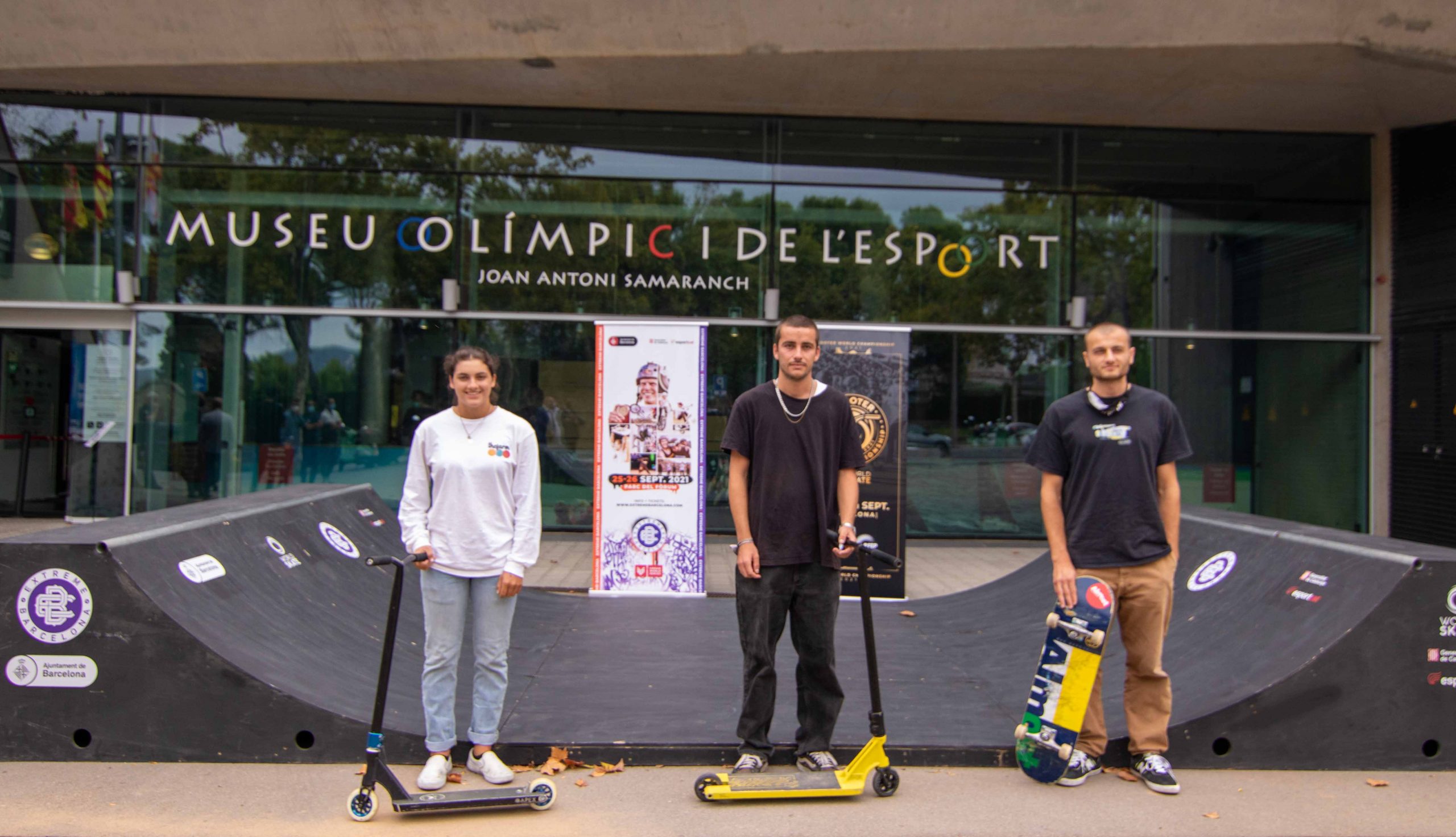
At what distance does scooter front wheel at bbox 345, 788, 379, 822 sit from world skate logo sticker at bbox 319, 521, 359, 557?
3.19 meters

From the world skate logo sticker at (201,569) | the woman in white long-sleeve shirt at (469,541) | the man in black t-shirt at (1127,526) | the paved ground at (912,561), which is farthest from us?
the paved ground at (912,561)

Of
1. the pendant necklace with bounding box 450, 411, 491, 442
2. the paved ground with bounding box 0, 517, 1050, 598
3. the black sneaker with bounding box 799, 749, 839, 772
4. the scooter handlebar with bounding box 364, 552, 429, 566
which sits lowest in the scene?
the paved ground with bounding box 0, 517, 1050, 598

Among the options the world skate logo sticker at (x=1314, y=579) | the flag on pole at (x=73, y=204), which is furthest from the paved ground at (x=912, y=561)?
the world skate logo sticker at (x=1314, y=579)

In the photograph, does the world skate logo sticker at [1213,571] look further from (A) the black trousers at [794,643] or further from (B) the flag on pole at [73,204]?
(B) the flag on pole at [73,204]

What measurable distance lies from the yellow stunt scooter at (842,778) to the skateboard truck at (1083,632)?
32.9 inches

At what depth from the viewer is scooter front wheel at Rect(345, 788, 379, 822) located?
3658mm

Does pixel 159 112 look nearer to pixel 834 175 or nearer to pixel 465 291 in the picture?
pixel 465 291

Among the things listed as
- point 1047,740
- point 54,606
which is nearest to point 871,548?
point 1047,740

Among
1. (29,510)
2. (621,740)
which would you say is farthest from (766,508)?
(29,510)

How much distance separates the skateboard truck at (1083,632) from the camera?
400 cm

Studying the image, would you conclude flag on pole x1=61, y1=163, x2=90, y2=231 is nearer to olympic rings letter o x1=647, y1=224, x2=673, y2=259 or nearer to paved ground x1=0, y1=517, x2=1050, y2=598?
paved ground x1=0, y1=517, x2=1050, y2=598

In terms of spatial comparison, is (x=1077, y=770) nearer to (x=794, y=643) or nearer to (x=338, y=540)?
(x=794, y=643)

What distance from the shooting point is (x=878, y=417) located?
8.24 meters

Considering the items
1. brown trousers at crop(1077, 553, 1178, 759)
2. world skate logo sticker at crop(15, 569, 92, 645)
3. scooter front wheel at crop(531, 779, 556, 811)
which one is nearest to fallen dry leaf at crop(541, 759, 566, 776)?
scooter front wheel at crop(531, 779, 556, 811)
